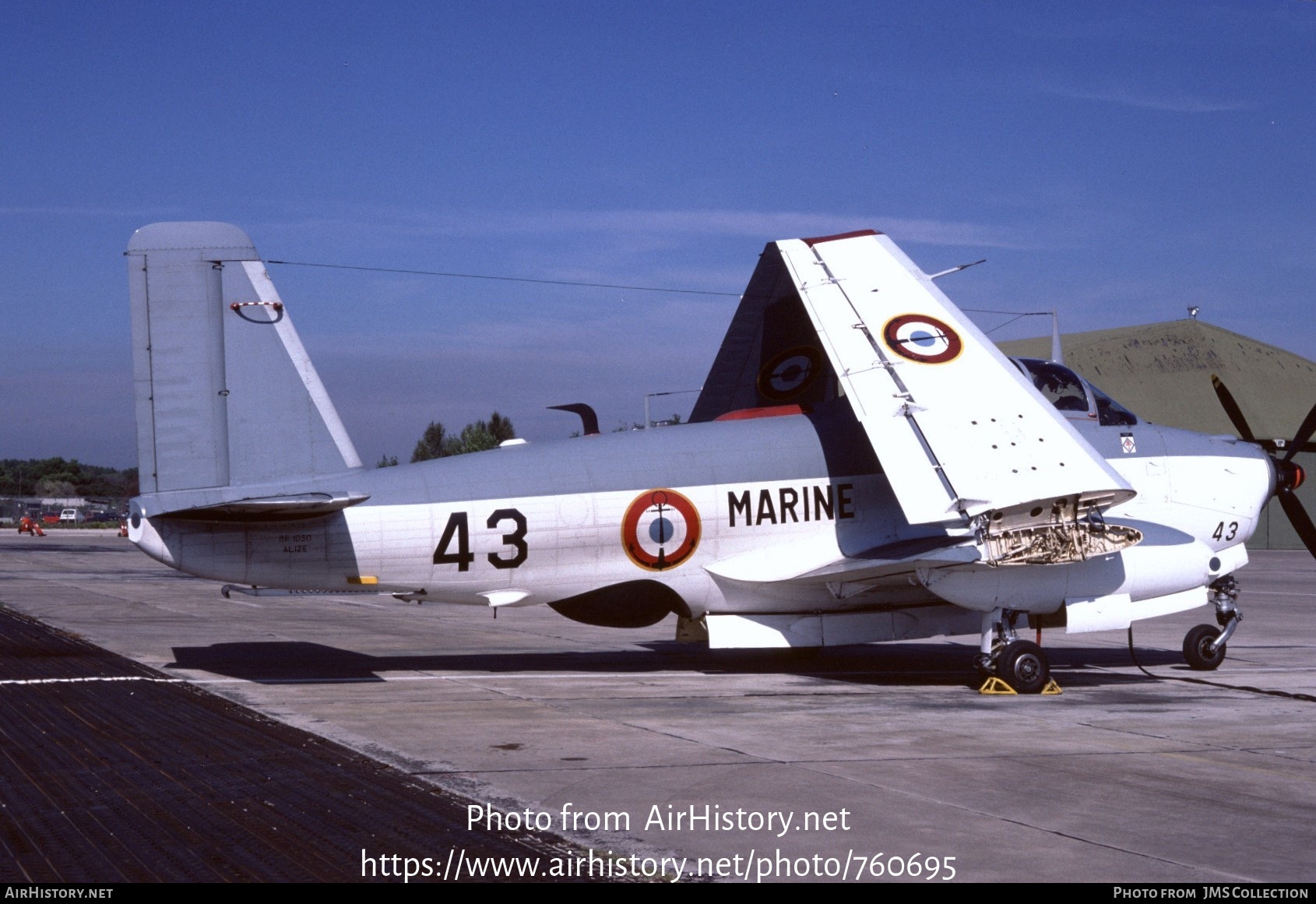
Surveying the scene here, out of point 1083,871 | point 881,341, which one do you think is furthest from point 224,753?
point 881,341

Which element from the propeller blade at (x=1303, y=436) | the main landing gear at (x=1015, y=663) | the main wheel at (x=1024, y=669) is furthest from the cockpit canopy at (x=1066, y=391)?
the main wheel at (x=1024, y=669)

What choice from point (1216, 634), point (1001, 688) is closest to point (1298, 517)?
point (1216, 634)

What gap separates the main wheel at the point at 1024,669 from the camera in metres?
14.4

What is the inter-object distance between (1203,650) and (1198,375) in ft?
196

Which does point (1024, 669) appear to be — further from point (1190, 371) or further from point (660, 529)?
point (1190, 371)

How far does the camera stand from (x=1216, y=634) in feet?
53.8

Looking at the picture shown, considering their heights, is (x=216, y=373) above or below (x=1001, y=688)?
above

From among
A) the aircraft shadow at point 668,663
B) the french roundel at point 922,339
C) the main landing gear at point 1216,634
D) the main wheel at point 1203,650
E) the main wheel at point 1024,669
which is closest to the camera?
the main wheel at point 1024,669

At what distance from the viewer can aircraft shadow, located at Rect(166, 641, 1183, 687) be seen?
1593 centimetres

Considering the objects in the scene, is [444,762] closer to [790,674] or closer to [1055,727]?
[1055,727]

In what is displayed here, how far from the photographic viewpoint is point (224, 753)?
10055 mm

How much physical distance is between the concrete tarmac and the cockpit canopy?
137 inches

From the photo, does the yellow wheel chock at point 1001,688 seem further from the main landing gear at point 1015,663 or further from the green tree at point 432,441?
the green tree at point 432,441

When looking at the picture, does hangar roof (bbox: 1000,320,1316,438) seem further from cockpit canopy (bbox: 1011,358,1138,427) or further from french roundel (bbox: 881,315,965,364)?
french roundel (bbox: 881,315,965,364)
